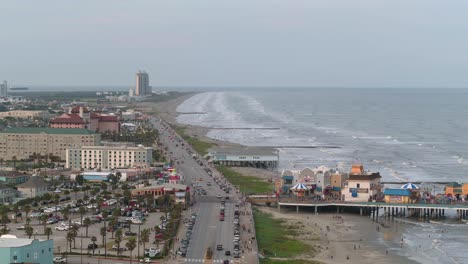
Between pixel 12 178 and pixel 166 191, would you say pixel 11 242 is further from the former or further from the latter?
pixel 12 178

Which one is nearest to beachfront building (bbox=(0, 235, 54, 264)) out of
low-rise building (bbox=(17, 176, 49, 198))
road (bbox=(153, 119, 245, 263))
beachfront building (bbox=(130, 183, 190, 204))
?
road (bbox=(153, 119, 245, 263))

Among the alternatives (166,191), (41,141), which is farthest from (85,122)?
(166,191)

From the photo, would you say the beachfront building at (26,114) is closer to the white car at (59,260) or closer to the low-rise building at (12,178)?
the low-rise building at (12,178)

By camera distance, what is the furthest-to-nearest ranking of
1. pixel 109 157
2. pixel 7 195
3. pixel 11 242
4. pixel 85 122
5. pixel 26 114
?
pixel 26 114
pixel 85 122
pixel 109 157
pixel 7 195
pixel 11 242

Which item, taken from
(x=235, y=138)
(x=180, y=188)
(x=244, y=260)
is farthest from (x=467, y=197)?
(x=235, y=138)

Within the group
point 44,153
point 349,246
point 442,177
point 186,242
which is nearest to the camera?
point 186,242

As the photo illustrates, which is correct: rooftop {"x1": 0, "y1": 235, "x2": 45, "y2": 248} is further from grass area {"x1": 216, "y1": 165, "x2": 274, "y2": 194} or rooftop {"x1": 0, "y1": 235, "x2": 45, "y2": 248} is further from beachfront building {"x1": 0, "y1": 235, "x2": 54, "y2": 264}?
grass area {"x1": 216, "y1": 165, "x2": 274, "y2": 194}

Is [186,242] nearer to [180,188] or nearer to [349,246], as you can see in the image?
[349,246]
